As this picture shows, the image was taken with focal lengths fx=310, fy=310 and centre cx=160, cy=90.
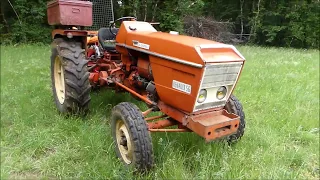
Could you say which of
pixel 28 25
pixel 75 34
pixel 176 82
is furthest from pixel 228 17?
pixel 176 82

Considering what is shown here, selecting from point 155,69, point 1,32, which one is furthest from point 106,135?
point 1,32

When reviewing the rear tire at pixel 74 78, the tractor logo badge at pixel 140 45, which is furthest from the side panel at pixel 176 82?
the rear tire at pixel 74 78

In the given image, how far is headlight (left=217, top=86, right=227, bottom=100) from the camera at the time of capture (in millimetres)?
2525

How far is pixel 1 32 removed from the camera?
42.3 feet

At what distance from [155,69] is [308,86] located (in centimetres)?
400

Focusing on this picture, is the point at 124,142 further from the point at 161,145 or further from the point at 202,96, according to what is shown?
the point at 202,96

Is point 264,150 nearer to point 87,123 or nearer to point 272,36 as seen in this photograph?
point 87,123

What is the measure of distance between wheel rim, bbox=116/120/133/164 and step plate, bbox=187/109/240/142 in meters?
0.54

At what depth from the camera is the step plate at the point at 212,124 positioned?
7.62 ft

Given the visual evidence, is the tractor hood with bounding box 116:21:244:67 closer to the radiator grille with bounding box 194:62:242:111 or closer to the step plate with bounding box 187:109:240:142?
the radiator grille with bounding box 194:62:242:111

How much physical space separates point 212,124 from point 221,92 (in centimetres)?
34

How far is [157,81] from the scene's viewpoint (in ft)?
8.90

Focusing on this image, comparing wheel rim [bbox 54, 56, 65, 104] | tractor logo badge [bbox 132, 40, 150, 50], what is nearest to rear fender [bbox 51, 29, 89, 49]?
wheel rim [bbox 54, 56, 65, 104]

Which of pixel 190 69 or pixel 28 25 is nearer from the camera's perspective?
pixel 190 69
